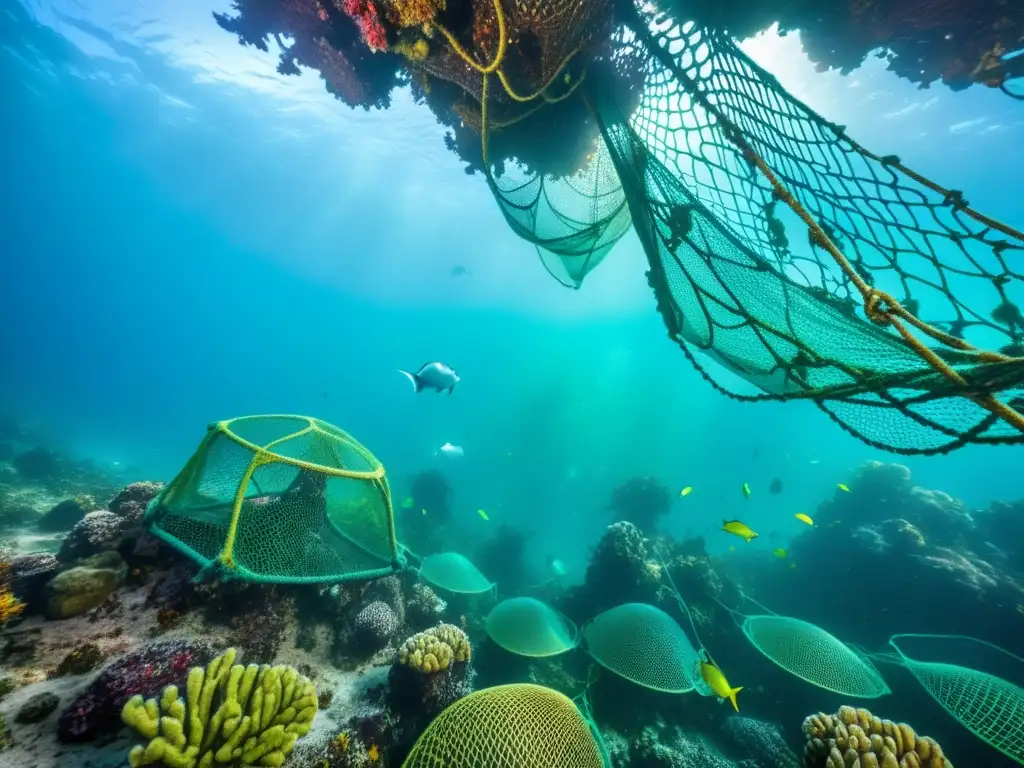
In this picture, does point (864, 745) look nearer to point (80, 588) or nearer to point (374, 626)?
point (374, 626)

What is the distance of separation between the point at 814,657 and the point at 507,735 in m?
4.61

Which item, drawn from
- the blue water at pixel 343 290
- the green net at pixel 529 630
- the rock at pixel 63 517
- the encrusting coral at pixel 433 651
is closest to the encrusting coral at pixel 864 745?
the green net at pixel 529 630

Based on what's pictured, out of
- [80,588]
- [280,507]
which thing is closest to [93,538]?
[80,588]

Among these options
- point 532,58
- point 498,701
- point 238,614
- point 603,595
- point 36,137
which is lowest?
point 603,595

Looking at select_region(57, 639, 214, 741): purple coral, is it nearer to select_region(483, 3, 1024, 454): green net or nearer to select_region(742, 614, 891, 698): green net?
select_region(483, 3, 1024, 454): green net

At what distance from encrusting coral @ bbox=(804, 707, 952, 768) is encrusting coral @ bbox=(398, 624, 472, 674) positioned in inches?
138

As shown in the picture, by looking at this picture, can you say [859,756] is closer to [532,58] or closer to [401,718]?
[401,718]

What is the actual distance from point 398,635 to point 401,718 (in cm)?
134

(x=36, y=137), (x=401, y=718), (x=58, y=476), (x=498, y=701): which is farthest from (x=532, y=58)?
(x=36, y=137)

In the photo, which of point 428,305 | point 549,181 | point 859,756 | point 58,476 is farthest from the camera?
point 428,305

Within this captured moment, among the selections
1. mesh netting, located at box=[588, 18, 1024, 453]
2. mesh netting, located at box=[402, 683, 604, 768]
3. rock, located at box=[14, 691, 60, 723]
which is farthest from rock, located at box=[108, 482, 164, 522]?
mesh netting, located at box=[588, 18, 1024, 453]

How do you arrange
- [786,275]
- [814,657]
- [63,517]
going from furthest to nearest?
1. [63,517]
2. [814,657]
3. [786,275]

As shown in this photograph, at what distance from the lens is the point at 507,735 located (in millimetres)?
2809

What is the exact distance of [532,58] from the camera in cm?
410
